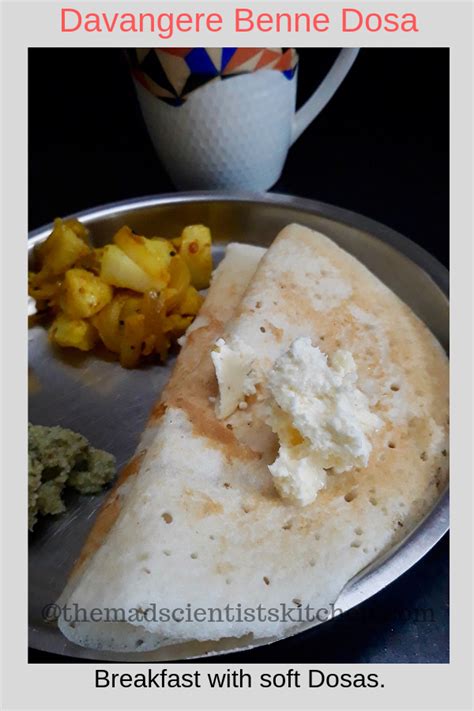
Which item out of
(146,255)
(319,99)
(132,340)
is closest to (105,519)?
(132,340)

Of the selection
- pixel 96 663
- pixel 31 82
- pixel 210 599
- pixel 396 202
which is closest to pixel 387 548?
pixel 210 599

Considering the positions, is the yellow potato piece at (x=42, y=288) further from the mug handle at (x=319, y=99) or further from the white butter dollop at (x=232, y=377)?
the mug handle at (x=319, y=99)

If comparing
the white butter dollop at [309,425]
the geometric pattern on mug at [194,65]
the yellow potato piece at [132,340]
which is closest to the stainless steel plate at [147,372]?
the yellow potato piece at [132,340]

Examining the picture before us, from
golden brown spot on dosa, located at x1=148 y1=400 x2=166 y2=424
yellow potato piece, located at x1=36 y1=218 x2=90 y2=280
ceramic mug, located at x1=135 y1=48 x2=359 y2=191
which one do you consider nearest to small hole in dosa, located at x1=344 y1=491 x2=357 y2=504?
golden brown spot on dosa, located at x1=148 y1=400 x2=166 y2=424

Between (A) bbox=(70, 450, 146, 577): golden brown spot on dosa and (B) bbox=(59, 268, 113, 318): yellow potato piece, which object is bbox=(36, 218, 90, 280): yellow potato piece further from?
(A) bbox=(70, 450, 146, 577): golden brown spot on dosa

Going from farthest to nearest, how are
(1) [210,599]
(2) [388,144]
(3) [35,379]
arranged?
(2) [388,144], (3) [35,379], (1) [210,599]

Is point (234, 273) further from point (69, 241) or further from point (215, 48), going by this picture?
point (215, 48)
